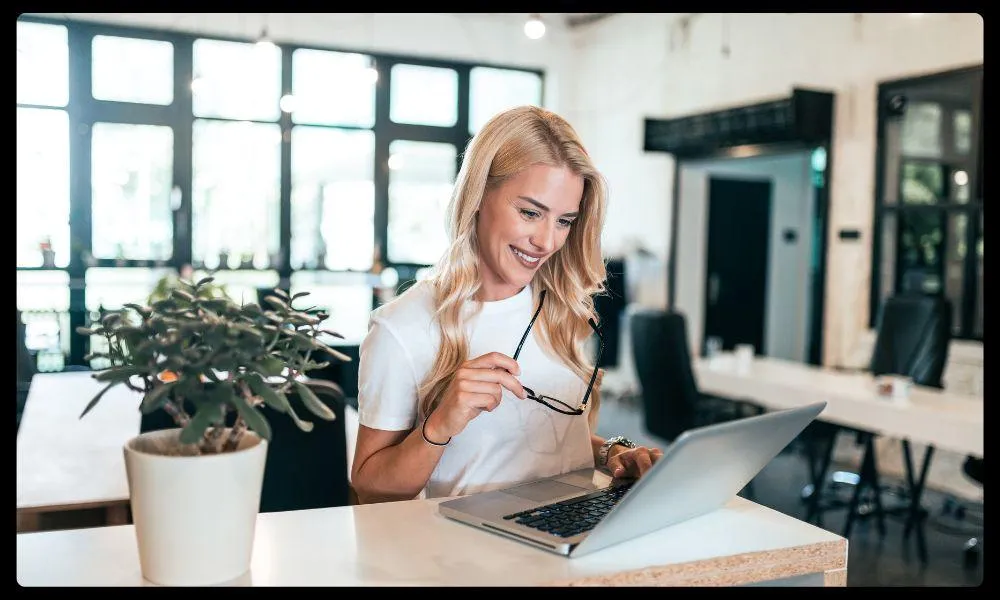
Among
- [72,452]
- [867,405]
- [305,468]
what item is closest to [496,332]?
[305,468]

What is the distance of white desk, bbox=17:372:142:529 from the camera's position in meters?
2.02

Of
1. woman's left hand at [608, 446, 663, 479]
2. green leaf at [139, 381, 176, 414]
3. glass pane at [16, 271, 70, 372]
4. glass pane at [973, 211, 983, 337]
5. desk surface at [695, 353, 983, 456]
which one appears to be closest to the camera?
green leaf at [139, 381, 176, 414]

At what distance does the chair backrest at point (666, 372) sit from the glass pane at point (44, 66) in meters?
5.50

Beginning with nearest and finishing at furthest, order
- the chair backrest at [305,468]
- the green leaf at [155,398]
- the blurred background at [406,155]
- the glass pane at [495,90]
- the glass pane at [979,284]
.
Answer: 1. the green leaf at [155,398]
2. the chair backrest at [305,468]
3. the glass pane at [979,284]
4. the blurred background at [406,155]
5. the glass pane at [495,90]

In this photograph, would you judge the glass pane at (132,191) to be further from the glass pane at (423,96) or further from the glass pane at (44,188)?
the glass pane at (423,96)

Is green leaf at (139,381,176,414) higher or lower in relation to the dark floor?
higher

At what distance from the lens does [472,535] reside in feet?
3.92

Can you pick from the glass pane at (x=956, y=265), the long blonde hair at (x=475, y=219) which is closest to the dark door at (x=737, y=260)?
the glass pane at (x=956, y=265)

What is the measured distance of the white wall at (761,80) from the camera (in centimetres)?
552

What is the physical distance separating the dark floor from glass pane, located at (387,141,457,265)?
4.19 meters

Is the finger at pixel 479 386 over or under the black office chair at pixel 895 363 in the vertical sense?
over

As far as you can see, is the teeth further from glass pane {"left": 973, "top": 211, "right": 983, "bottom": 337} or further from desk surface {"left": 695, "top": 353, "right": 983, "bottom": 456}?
glass pane {"left": 973, "top": 211, "right": 983, "bottom": 337}

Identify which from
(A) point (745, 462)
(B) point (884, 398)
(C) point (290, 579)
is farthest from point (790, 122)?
(C) point (290, 579)

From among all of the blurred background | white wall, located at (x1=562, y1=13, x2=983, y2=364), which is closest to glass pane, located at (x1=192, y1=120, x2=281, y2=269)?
the blurred background
